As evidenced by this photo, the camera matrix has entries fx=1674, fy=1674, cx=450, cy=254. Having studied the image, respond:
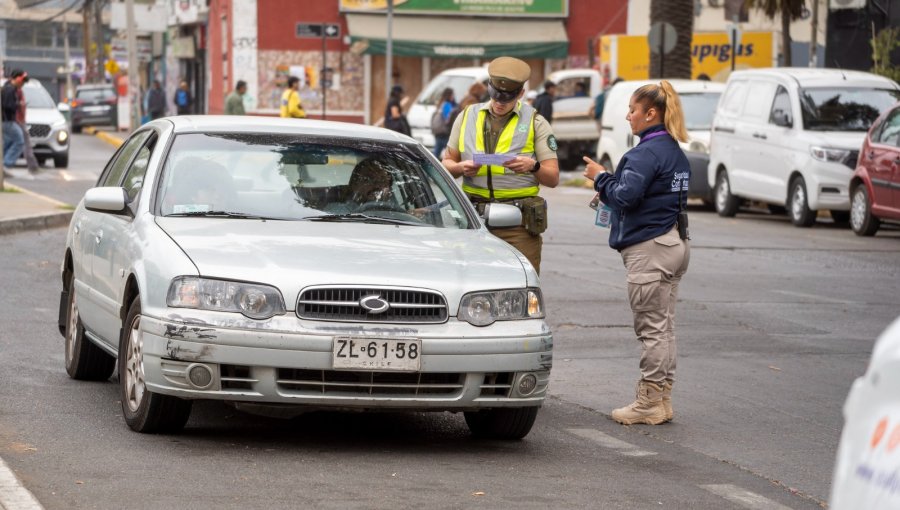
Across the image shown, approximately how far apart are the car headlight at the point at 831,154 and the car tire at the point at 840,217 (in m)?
1.47

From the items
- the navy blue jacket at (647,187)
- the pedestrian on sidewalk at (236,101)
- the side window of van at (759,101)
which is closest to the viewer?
the navy blue jacket at (647,187)

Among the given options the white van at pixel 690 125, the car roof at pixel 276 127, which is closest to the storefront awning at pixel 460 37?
the white van at pixel 690 125

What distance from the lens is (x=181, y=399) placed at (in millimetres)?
7094

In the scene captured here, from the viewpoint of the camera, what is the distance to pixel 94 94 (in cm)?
5806

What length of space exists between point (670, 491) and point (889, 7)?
78.1ft

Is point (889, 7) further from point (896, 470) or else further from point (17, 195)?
point (896, 470)

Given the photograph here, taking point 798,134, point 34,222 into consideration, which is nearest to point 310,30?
point 798,134

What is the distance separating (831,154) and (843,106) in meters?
1.15

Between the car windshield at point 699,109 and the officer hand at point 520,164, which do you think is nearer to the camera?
the officer hand at point 520,164

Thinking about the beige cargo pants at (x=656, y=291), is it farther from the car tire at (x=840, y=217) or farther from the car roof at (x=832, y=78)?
the car tire at (x=840, y=217)

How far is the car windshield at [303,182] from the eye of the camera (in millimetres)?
7809

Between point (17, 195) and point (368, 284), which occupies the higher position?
point (368, 284)

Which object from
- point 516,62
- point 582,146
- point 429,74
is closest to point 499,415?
point 516,62

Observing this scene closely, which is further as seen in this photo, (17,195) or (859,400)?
(17,195)
